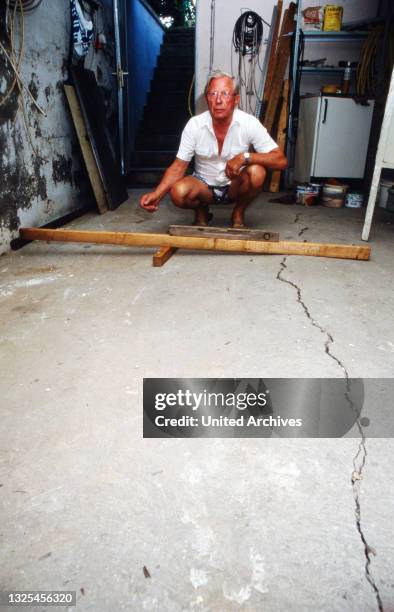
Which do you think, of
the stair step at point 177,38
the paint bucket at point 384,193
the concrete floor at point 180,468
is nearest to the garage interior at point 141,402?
the concrete floor at point 180,468

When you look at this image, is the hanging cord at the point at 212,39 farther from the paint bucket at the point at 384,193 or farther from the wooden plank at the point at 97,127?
the paint bucket at the point at 384,193

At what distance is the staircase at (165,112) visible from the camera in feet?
18.4

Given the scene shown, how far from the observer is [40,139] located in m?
2.83

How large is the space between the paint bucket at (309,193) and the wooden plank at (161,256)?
215cm

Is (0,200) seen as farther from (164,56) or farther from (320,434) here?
(164,56)

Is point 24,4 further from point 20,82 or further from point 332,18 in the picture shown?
point 332,18

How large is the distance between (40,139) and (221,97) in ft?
4.34

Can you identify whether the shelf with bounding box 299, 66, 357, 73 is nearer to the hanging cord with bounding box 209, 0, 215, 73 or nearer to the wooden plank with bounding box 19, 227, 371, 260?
the hanging cord with bounding box 209, 0, 215, 73

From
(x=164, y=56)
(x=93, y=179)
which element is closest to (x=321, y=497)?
(x=93, y=179)

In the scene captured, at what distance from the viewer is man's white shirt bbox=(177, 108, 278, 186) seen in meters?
2.48

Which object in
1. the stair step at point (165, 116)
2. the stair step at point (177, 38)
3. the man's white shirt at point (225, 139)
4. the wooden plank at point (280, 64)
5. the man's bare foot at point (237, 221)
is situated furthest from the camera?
the stair step at point (177, 38)

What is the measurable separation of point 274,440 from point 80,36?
11.8 ft

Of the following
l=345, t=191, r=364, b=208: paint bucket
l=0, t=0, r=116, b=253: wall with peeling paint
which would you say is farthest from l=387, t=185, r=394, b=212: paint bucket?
l=0, t=0, r=116, b=253: wall with peeling paint

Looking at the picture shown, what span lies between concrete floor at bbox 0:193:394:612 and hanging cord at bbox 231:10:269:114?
4.01 meters
